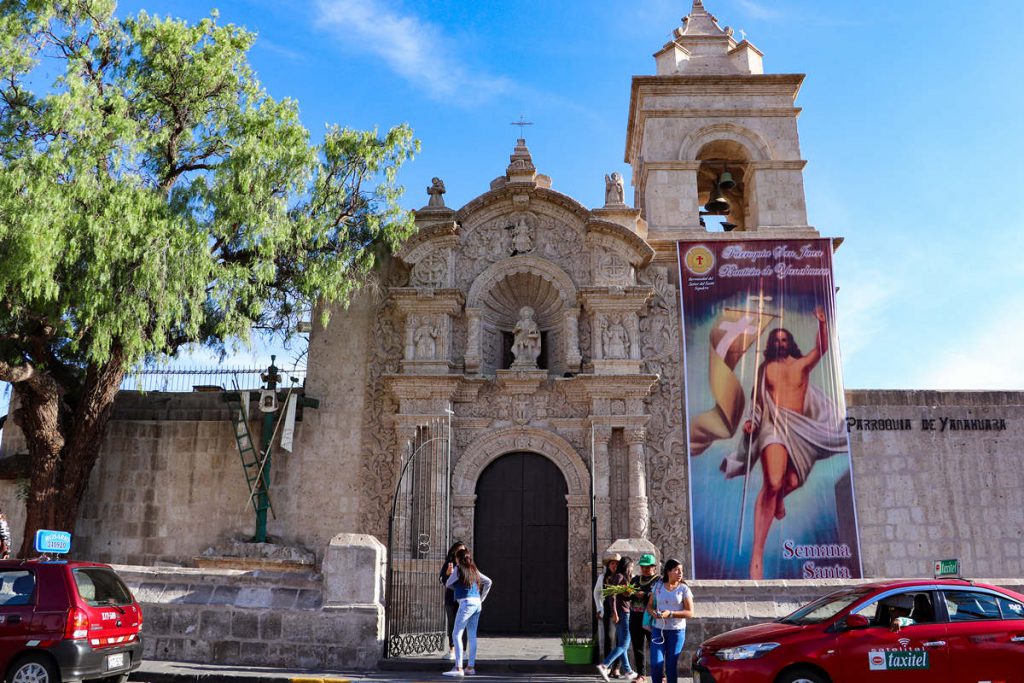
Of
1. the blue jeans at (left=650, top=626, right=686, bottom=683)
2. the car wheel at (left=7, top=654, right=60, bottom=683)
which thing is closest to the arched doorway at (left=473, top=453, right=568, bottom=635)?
the blue jeans at (left=650, top=626, right=686, bottom=683)

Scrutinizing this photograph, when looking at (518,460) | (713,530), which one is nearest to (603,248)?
(518,460)

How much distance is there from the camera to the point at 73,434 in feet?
46.1

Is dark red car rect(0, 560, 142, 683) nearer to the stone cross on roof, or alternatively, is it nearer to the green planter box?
the green planter box

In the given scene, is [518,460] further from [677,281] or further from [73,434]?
[73,434]

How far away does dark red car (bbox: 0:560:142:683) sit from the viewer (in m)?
7.73

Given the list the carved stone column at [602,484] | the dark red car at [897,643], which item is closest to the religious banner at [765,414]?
the carved stone column at [602,484]

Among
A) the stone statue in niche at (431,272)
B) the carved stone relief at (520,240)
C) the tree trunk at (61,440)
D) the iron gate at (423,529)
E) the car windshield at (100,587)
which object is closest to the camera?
the car windshield at (100,587)

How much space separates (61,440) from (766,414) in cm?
1200

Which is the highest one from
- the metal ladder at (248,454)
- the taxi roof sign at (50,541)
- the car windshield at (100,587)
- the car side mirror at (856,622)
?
the metal ladder at (248,454)

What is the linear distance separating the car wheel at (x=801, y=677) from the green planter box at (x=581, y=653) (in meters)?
3.26

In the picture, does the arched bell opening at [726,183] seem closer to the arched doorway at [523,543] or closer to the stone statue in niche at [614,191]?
the stone statue in niche at [614,191]

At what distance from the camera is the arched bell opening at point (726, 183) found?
58.4ft

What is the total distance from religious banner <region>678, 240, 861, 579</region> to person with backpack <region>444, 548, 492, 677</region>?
234 inches

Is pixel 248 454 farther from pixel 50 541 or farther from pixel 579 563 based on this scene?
pixel 50 541
